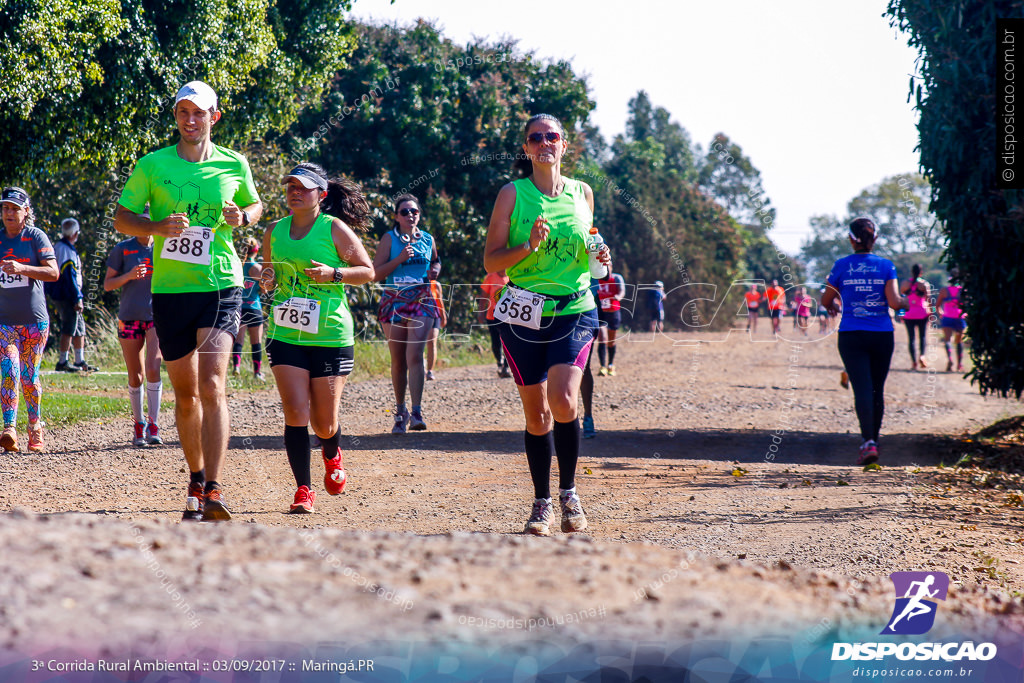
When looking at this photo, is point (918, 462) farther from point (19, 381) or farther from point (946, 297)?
point (946, 297)

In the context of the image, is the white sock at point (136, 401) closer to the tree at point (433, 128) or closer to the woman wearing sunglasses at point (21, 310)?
the woman wearing sunglasses at point (21, 310)

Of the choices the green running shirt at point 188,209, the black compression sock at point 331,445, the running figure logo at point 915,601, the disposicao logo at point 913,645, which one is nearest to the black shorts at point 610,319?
the black compression sock at point 331,445

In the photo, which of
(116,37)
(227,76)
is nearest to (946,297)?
(227,76)

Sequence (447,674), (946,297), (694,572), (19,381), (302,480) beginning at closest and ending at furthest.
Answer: (447,674)
(694,572)
(302,480)
(19,381)
(946,297)

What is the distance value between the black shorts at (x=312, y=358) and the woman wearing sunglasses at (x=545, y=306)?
114 cm

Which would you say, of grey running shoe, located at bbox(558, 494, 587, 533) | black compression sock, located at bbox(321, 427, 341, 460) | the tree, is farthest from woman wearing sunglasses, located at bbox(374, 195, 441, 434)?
the tree

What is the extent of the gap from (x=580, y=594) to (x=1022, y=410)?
13588 mm

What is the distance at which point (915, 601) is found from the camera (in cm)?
375

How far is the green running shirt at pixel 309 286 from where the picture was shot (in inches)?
236

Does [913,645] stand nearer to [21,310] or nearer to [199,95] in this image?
[199,95]

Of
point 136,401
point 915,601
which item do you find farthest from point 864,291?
point 136,401

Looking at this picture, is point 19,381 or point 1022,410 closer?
point 19,381

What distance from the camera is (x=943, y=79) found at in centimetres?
938

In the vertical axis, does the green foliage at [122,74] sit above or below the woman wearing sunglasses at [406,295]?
above
